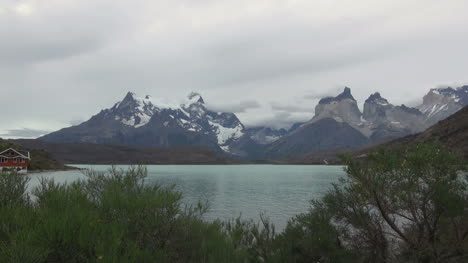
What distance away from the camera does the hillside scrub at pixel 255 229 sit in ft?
30.0

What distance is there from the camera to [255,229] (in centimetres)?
1669

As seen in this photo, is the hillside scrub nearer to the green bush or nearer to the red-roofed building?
the green bush

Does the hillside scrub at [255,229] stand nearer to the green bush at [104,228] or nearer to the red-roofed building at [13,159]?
the green bush at [104,228]

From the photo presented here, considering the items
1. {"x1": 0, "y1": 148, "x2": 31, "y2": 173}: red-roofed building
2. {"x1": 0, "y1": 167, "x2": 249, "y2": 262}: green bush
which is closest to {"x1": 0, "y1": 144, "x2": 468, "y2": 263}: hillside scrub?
{"x1": 0, "y1": 167, "x2": 249, "y2": 262}: green bush

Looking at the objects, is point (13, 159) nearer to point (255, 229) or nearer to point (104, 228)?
point (255, 229)

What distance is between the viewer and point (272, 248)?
15633mm

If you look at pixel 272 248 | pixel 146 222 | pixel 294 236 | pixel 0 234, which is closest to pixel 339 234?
pixel 294 236

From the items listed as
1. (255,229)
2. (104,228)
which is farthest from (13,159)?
(104,228)

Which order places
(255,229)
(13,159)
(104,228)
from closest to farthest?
1. (104,228)
2. (255,229)
3. (13,159)

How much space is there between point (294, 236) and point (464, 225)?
7838mm

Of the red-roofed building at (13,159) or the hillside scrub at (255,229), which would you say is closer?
the hillside scrub at (255,229)

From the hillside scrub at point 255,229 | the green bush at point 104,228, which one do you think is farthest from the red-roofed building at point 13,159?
the hillside scrub at point 255,229

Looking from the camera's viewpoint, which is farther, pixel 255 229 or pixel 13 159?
pixel 13 159

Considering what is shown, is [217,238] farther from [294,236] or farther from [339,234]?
[339,234]
